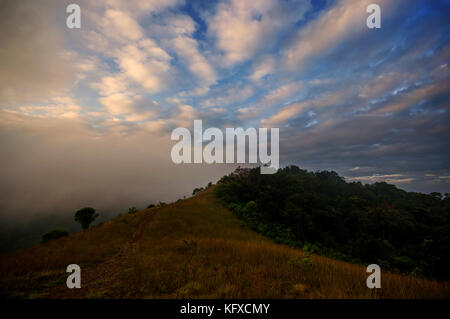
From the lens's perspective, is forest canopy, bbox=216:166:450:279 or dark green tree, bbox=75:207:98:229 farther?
dark green tree, bbox=75:207:98:229

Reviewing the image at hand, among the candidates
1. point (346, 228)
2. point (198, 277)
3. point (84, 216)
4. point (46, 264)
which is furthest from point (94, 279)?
point (84, 216)

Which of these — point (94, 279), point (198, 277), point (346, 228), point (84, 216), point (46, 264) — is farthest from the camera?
point (84, 216)

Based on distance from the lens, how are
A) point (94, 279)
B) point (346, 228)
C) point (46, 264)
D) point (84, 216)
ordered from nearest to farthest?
point (94, 279)
point (46, 264)
point (346, 228)
point (84, 216)

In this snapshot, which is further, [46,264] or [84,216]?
[84,216]

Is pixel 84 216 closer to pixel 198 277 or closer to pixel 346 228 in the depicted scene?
pixel 198 277

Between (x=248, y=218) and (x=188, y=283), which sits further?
(x=248, y=218)

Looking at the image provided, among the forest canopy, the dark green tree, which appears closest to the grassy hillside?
the forest canopy

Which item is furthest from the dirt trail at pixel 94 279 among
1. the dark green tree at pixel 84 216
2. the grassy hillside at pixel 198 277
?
the dark green tree at pixel 84 216

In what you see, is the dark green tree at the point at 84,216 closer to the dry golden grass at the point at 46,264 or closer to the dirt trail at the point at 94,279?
the dry golden grass at the point at 46,264

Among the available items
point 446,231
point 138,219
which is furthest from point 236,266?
point 446,231

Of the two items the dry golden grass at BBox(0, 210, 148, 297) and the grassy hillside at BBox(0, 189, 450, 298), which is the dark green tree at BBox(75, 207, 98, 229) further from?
the grassy hillside at BBox(0, 189, 450, 298)
